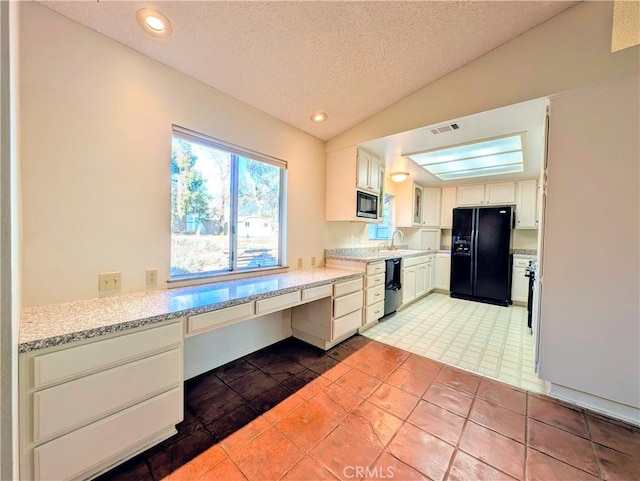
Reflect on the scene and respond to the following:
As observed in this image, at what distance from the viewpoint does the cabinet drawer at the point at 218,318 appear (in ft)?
5.22

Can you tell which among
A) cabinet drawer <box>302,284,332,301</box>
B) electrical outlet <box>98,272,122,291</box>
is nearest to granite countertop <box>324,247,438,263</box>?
cabinet drawer <box>302,284,332,301</box>

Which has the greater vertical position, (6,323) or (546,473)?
(6,323)

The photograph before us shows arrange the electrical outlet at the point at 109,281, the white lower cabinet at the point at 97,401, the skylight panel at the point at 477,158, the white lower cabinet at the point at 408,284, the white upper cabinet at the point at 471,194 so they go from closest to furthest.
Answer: the white lower cabinet at the point at 97,401
the electrical outlet at the point at 109,281
the skylight panel at the point at 477,158
the white lower cabinet at the point at 408,284
the white upper cabinet at the point at 471,194

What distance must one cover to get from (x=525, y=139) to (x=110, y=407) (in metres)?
4.01

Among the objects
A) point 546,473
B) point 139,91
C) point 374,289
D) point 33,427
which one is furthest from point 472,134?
point 33,427

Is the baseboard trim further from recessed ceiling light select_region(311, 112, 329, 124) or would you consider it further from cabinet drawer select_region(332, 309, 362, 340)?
recessed ceiling light select_region(311, 112, 329, 124)

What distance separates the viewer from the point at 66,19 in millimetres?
1519

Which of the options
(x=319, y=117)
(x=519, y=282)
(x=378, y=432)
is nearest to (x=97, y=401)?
(x=378, y=432)

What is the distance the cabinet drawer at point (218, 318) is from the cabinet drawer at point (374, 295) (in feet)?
5.60

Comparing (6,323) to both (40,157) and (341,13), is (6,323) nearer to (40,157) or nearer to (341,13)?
(40,157)

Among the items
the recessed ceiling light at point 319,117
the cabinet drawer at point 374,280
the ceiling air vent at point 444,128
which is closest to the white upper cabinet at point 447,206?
the cabinet drawer at point 374,280

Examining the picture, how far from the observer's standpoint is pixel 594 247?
182cm

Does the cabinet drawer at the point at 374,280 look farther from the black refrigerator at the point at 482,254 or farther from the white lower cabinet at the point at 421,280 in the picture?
the black refrigerator at the point at 482,254

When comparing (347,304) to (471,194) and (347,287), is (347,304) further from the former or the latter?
(471,194)
